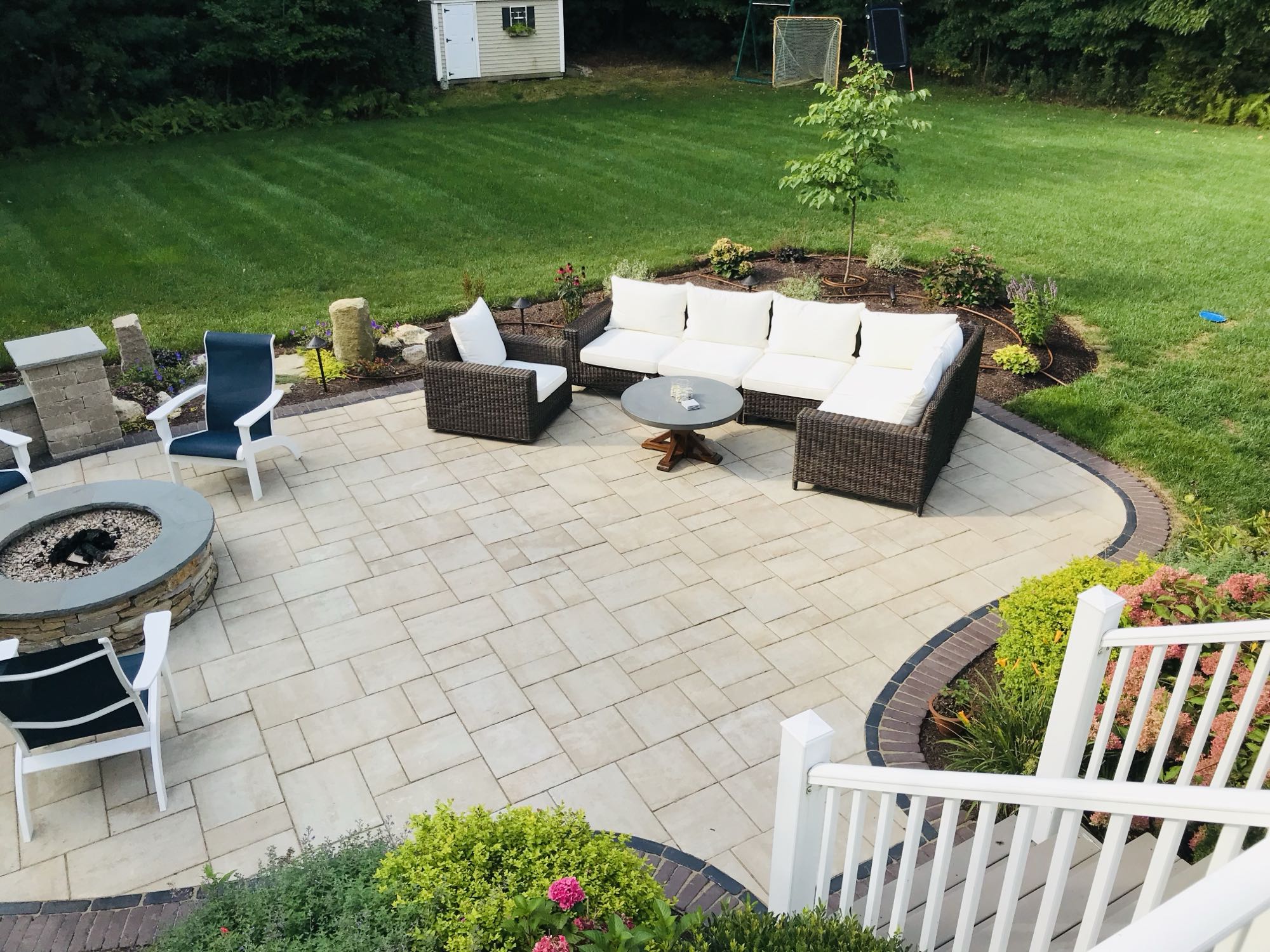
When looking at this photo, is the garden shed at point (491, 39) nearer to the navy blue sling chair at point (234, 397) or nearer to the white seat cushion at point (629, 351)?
the white seat cushion at point (629, 351)

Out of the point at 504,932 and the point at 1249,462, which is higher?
the point at 504,932

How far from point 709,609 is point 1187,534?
3.43 meters

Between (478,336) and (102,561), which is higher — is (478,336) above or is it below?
above

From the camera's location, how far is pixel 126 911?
4.30m

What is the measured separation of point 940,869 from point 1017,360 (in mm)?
7648

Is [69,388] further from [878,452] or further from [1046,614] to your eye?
[1046,614]

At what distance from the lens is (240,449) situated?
7.35 metres

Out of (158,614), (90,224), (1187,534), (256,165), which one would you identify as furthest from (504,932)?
(256,165)

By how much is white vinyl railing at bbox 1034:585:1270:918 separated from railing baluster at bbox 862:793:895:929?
27.3 inches

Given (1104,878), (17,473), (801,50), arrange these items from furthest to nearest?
(801,50), (17,473), (1104,878)

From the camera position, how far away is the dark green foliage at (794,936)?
9.41 ft

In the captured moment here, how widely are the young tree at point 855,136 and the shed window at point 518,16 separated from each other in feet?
48.6

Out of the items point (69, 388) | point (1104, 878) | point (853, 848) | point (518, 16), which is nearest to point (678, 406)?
point (69, 388)

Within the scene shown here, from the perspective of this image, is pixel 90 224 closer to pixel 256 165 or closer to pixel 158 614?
pixel 256 165
